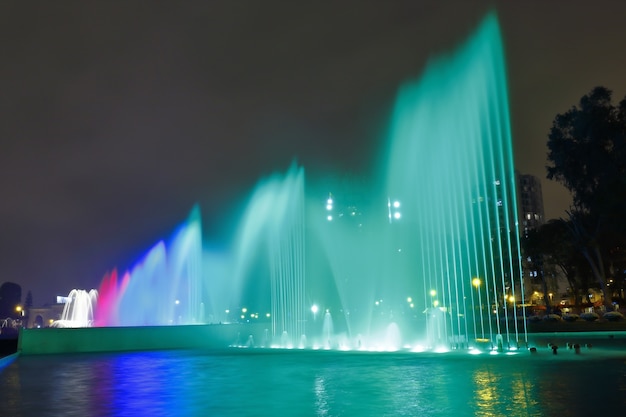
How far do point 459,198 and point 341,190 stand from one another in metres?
26.5

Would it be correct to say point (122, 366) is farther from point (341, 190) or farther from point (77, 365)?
point (341, 190)

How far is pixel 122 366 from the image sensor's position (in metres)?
18.1

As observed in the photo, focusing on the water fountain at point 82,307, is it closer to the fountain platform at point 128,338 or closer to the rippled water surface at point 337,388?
the fountain platform at point 128,338

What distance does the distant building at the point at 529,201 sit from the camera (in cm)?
14375

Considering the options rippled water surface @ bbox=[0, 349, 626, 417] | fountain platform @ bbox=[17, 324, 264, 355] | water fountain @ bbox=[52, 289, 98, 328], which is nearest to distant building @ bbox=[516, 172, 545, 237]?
water fountain @ bbox=[52, 289, 98, 328]

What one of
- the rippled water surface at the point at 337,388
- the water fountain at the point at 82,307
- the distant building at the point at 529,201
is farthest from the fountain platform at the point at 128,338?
the distant building at the point at 529,201

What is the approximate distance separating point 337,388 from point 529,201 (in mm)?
144643

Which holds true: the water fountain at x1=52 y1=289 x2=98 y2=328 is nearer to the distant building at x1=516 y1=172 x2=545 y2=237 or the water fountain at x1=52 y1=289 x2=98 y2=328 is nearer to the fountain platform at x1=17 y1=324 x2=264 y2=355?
the fountain platform at x1=17 y1=324 x2=264 y2=355

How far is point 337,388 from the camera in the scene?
11164 mm

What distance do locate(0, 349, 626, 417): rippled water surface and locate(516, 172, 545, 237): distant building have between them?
134 metres

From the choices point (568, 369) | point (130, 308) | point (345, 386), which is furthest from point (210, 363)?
point (130, 308)

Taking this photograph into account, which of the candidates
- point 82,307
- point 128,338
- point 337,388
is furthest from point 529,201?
point 337,388

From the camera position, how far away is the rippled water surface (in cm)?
880

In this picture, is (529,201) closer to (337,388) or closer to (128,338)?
(128,338)
